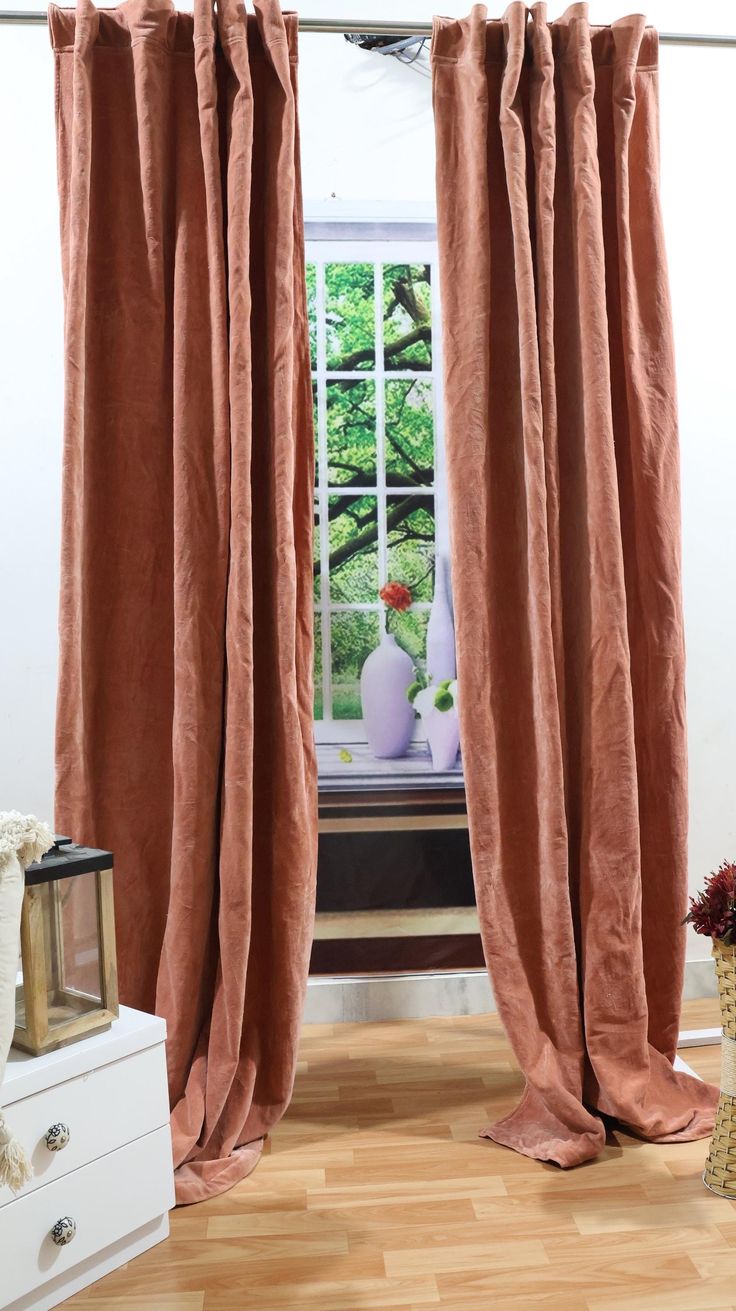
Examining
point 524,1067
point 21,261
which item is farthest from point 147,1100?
point 21,261

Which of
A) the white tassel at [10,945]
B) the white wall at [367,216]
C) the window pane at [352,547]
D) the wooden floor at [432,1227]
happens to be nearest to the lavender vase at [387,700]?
the window pane at [352,547]

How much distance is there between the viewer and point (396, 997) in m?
2.50

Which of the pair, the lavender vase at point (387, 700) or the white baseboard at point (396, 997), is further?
the lavender vase at point (387, 700)

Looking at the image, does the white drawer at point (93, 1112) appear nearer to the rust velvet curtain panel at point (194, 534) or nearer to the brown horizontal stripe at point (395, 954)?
the rust velvet curtain panel at point (194, 534)

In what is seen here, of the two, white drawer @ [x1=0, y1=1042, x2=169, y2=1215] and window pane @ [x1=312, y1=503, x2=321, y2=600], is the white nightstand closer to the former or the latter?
white drawer @ [x1=0, y1=1042, x2=169, y2=1215]

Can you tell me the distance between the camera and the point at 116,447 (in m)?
1.97

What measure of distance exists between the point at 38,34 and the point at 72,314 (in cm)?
93

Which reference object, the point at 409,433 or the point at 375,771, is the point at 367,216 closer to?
the point at 409,433

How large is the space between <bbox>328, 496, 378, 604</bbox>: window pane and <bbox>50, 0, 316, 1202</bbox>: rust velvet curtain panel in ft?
1.99

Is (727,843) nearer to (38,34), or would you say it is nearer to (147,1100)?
(147,1100)

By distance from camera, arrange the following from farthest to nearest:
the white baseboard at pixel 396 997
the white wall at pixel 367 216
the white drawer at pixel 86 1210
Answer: the white baseboard at pixel 396 997 < the white wall at pixel 367 216 < the white drawer at pixel 86 1210

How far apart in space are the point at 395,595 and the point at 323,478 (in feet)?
1.19

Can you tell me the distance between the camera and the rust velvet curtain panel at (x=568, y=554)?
6.38 feet

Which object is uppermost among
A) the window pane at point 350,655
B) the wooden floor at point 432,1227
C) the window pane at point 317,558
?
the window pane at point 317,558
